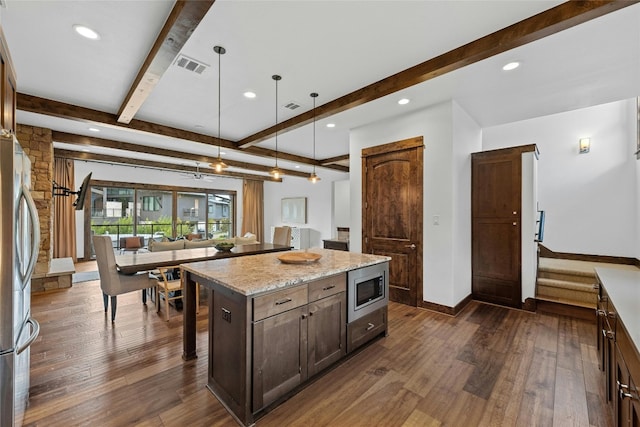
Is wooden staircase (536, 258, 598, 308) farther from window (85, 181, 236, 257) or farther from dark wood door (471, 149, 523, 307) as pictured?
window (85, 181, 236, 257)

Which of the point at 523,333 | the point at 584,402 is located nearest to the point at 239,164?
the point at 523,333

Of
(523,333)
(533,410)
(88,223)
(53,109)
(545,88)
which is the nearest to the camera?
(533,410)

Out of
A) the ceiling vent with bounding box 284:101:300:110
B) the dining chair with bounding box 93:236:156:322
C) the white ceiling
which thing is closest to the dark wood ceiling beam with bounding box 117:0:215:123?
the white ceiling

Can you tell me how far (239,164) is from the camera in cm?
746

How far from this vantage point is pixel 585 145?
4609 mm

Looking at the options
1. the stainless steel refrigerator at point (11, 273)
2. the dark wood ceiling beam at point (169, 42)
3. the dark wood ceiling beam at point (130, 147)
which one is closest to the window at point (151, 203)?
the dark wood ceiling beam at point (130, 147)

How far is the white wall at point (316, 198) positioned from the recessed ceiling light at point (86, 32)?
244 inches

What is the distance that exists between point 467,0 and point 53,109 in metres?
4.84

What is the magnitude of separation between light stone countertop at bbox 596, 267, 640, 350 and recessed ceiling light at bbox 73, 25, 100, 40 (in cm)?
375

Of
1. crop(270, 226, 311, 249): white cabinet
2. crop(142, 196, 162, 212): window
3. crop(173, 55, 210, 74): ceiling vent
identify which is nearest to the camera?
crop(173, 55, 210, 74): ceiling vent

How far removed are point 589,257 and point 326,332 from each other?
16.7 ft

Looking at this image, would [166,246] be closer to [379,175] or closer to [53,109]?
[53,109]

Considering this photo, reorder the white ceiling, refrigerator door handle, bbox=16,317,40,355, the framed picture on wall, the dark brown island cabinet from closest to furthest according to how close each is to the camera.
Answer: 1. the dark brown island cabinet
2. refrigerator door handle, bbox=16,317,40,355
3. the white ceiling
4. the framed picture on wall

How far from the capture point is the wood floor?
1.77 metres
